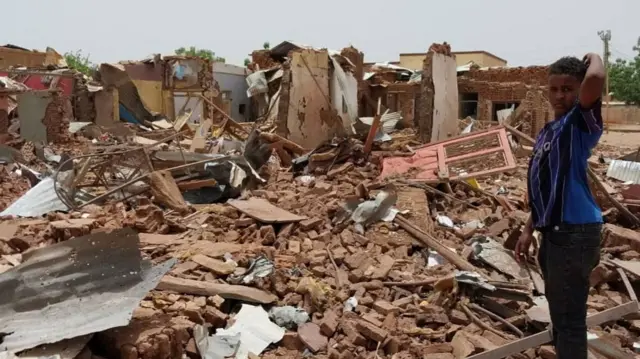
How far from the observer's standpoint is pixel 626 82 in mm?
42156

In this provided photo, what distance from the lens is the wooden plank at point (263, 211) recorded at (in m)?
6.11

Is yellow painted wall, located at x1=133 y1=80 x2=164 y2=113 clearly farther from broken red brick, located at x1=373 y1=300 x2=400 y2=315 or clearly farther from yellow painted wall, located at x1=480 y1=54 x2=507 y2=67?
broken red brick, located at x1=373 y1=300 x2=400 y2=315

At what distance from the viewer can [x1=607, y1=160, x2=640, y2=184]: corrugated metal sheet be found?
31.8ft

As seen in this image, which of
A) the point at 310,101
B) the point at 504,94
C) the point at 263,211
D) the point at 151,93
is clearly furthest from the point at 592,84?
the point at 151,93

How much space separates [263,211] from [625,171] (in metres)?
6.88

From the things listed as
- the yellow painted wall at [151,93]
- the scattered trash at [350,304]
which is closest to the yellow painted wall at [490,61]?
the yellow painted wall at [151,93]

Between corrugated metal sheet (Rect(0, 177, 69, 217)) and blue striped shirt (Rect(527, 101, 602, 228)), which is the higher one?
blue striped shirt (Rect(527, 101, 602, 228))

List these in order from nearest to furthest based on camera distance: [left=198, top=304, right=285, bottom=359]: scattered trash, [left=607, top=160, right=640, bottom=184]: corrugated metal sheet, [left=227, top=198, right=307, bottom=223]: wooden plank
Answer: [left=198, top=304, right=285, bottom=359]: scattered trash < [left=227, top=198, right=307, bottom=223]: wooden plank < [left=607, top=160, right=640, bottom=184]: corrugated metal sheet

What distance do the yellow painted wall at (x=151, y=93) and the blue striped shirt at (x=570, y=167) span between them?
24.0m

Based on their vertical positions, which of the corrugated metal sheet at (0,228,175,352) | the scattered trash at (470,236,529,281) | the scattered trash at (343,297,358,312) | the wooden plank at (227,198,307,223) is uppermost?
the corrugated metal sheet at (0,228,175,352)

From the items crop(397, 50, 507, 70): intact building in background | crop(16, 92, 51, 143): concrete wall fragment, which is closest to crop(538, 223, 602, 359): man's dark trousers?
crop(16, 92, 51, 143): concrete wall fragment

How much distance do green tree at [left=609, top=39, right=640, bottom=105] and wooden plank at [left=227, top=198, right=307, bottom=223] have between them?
42.7 m

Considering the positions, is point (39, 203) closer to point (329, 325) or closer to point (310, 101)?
point (329, 325)

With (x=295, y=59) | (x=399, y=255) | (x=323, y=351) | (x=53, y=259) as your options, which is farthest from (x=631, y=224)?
(x=295, y=59)
